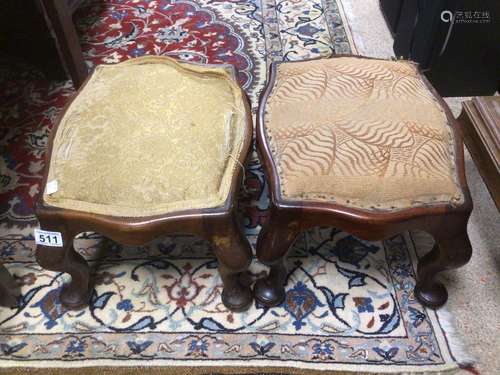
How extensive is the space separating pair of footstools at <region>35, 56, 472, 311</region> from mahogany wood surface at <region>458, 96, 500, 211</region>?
0.33 ft

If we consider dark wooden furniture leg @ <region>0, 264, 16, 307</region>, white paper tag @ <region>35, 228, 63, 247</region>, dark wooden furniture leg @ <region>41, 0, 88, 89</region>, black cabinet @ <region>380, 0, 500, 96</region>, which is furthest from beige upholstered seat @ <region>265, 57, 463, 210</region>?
dark wooden furniture leg @ <region>41, 0, 88, 89</region>

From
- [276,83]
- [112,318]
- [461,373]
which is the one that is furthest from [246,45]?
[461,373]

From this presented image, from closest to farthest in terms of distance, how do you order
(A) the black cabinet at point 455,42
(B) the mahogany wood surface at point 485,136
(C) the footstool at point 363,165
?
(C) the footstool at point 363,165
(B) the mahogany wood surface at point 485,136
(A) the black cabinet at point 455,42

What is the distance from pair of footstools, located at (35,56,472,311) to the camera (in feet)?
2.66

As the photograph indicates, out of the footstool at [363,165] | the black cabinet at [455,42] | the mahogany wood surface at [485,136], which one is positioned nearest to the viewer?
the footstool at [363,165]

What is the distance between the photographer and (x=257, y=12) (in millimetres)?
2049

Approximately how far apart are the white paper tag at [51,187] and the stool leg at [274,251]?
16.7 inches

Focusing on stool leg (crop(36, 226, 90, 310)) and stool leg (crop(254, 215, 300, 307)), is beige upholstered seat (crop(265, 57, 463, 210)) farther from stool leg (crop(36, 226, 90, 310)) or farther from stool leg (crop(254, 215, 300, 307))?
stool leg (crop(36, 226, 90, 310))

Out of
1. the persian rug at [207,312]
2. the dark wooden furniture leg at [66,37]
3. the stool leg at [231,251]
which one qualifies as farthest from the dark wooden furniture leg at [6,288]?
the dark wooden furniture leg at [66,37]

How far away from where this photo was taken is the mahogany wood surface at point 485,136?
94 centimetres

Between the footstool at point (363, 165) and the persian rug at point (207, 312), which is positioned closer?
the footstool at point (363, 165)

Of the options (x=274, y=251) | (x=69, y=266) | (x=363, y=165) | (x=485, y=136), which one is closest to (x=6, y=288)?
(x=69, y=266)

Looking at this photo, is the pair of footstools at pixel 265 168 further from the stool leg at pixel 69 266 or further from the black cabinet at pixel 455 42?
the black cabinet at pixel 455 42

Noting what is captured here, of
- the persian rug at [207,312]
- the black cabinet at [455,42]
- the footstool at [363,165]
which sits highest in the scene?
the footstool at [363,165]
